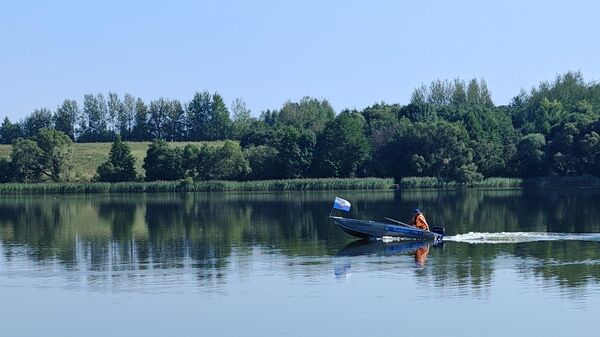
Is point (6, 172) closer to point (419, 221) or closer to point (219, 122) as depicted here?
point (219, 122)

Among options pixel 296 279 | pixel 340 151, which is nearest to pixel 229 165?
pixel 340 151

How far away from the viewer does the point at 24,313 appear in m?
32.1

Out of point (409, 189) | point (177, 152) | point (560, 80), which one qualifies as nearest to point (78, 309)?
point (409, 189)

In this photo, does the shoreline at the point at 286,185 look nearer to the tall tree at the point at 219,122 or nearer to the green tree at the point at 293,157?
the green tree at the point at 293,157

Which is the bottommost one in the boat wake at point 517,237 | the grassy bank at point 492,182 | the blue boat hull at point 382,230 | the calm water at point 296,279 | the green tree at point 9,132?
the calm water at point 296,279

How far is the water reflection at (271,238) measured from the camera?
133 feet

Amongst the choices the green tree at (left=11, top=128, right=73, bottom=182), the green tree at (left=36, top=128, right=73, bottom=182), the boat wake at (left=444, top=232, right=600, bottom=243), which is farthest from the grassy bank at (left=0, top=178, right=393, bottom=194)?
the boat wake at (left=444, top=232, right=600, bottom=243)

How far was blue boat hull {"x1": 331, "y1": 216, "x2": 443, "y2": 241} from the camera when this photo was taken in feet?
167

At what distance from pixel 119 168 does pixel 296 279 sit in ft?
318

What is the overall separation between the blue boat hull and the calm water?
73 cm

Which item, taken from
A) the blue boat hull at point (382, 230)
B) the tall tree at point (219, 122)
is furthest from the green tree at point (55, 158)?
the blue boat hull at point (382, 230)

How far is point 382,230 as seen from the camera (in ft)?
170

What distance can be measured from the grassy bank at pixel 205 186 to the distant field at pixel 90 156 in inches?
333

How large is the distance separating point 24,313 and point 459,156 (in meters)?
93.2
